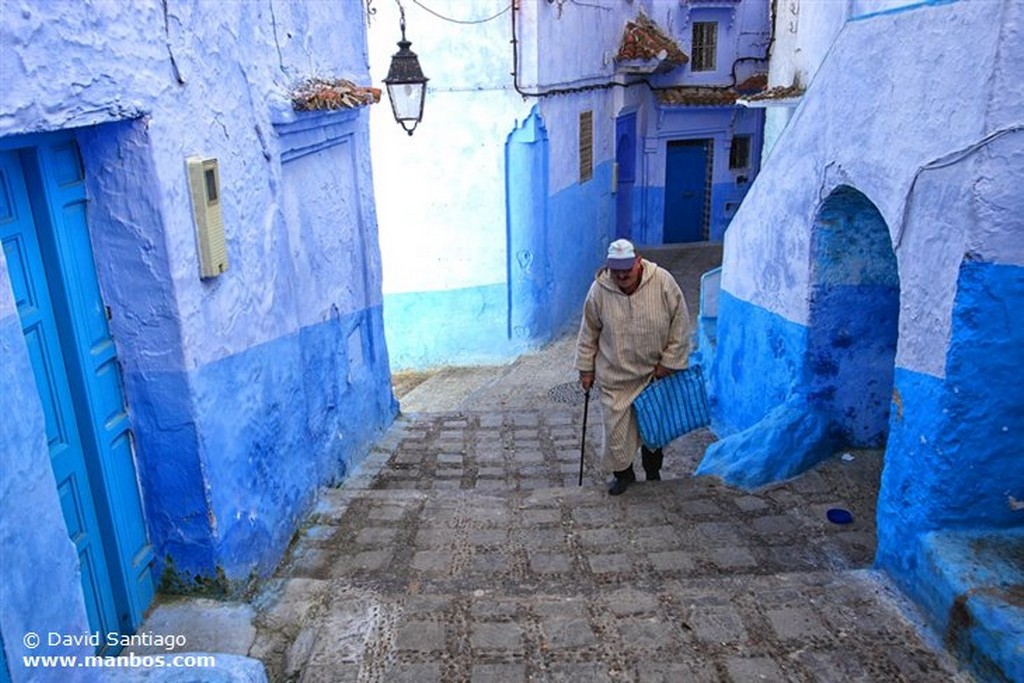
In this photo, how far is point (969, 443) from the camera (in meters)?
3.48

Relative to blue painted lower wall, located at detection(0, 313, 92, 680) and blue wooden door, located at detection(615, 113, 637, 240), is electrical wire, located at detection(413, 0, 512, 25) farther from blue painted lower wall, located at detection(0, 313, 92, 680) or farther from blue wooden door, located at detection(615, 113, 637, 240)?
blue painted lower wall, located at detection(0, 313, 92, 680)

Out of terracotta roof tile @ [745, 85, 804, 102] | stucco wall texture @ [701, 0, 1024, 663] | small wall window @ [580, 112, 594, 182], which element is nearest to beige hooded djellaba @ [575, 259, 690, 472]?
stucco wall texture @ [701, 0, 1024, 663]

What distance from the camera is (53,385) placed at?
304 cm

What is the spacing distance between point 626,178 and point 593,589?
643 inches

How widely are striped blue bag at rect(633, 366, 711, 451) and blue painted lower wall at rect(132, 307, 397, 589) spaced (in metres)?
2.08

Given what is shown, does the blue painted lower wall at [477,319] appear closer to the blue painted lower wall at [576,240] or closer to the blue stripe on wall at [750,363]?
the blue painted lower wall at [576,240]

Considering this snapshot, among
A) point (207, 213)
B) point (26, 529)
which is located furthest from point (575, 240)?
point (26, 529)

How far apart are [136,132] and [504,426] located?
5.14 meters

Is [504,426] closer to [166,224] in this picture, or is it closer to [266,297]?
[266,297]

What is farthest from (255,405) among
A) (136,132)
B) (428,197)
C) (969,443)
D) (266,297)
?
(428,197)

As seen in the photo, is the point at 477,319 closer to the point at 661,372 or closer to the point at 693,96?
the point at 661,372

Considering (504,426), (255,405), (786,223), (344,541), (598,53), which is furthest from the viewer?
(598,53)

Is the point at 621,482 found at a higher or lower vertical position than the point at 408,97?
lower

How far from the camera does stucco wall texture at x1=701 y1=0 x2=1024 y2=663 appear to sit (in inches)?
128
